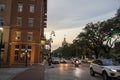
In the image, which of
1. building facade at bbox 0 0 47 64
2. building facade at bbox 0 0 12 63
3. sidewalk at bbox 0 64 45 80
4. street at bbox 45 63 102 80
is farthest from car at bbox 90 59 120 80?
building facade at bbox 0 0 12 63

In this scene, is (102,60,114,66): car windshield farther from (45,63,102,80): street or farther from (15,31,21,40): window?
(15,31,21,40): window

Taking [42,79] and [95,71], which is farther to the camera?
[95,71]

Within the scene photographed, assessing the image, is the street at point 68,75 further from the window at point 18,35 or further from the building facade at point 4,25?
the window at point 18,35

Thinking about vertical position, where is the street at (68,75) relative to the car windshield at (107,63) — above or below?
below

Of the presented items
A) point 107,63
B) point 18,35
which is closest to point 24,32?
point 18,35

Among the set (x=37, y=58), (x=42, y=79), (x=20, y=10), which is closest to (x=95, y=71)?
(x=42, y=79)

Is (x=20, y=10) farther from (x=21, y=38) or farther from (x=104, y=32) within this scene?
(x=104, y=32)

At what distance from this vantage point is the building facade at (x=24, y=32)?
2507 inches

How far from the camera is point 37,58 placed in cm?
6419

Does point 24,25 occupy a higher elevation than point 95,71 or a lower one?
higher

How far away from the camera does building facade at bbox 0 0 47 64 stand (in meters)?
63.7

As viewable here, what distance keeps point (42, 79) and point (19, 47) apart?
4356 cm

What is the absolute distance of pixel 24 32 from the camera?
64.7 m

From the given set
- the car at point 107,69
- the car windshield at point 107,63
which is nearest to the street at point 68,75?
the car at point 107,69
